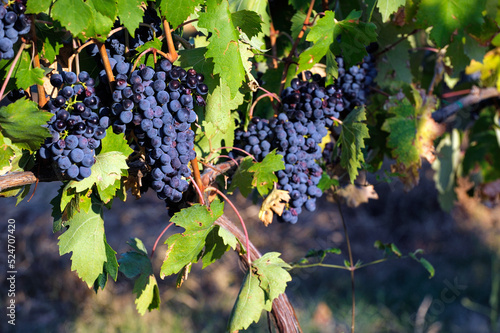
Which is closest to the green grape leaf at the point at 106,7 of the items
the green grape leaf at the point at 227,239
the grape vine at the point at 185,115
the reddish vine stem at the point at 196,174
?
the grape vine at the point at 185,115

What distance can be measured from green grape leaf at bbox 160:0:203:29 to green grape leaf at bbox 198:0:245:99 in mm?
43

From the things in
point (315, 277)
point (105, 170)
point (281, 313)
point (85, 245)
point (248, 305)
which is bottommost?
point (315, 277)

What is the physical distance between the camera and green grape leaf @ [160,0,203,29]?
962mm

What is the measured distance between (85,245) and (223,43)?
0.56m

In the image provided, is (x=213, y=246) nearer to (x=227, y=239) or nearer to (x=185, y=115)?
(x=227, y=239)

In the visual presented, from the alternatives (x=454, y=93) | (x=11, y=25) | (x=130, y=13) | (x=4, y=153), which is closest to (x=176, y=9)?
(x=130, y=13)

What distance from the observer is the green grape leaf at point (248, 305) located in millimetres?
1159

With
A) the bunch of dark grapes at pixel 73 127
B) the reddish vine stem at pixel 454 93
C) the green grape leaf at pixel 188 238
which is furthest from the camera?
the reddish vine stem at pixel 454 93

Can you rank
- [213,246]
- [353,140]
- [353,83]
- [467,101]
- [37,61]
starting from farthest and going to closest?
[467,101]
[353,83]
[353,140]
[213,246]
[37,61]

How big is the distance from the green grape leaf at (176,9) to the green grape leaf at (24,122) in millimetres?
301

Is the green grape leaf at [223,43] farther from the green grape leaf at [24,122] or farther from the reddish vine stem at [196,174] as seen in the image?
the green grape leaf at [24,122]

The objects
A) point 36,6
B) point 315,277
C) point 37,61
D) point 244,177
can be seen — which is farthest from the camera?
point 315,277

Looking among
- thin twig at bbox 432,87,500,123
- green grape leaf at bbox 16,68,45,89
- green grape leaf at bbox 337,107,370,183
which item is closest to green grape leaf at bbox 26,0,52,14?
green grape leaf at bbox 16,68,45,89

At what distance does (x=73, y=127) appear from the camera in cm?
95
